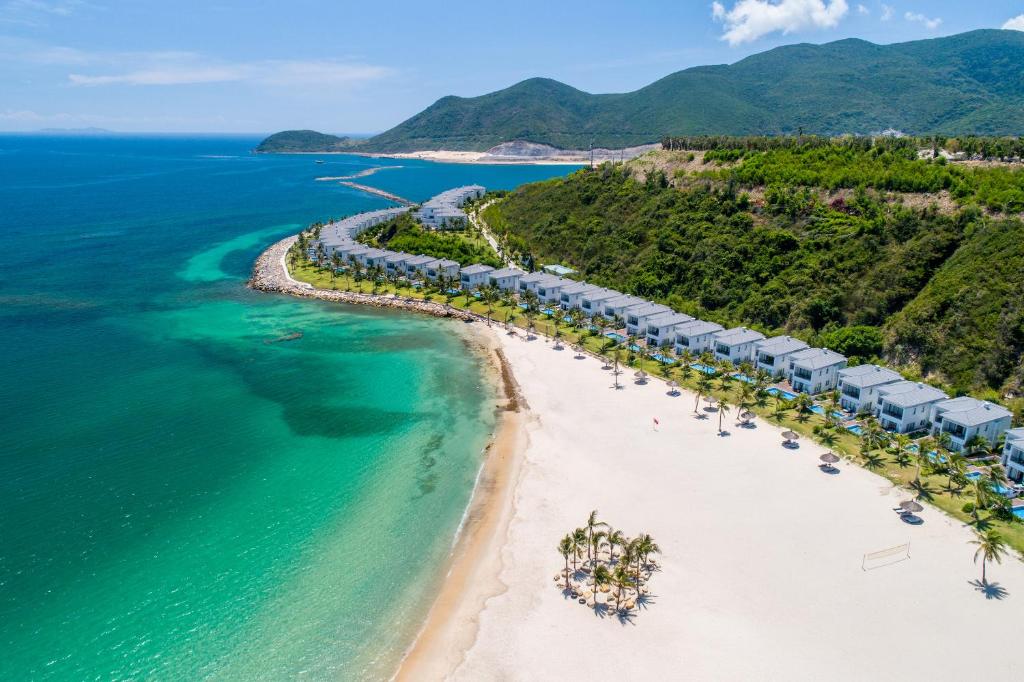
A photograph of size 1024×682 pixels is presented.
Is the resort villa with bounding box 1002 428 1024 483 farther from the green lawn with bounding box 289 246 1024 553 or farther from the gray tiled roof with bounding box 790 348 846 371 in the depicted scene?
the gray tiled roof with bounding box 790 348 846 371

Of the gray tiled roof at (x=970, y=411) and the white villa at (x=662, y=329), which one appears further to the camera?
the white villa at (x=662, y=329)

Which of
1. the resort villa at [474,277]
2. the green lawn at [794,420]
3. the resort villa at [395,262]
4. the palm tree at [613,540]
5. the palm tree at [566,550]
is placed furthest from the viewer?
the resort villa at [395,262]

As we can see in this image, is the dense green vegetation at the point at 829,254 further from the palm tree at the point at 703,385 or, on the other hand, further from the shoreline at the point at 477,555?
the shoreline at the point at 477,555

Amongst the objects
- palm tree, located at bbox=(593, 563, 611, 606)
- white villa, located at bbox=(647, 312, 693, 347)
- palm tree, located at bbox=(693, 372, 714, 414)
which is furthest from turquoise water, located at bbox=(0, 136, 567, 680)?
white villa, located at bbox=(647, 312, 693, 347)

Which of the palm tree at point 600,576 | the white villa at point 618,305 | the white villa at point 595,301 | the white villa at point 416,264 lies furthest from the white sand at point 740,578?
the white villa at point 416,264

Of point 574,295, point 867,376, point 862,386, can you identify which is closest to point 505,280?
point 574,295

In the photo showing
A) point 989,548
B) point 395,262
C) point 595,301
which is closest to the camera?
point 989,548

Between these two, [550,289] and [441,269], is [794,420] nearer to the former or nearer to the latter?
[550,289]
